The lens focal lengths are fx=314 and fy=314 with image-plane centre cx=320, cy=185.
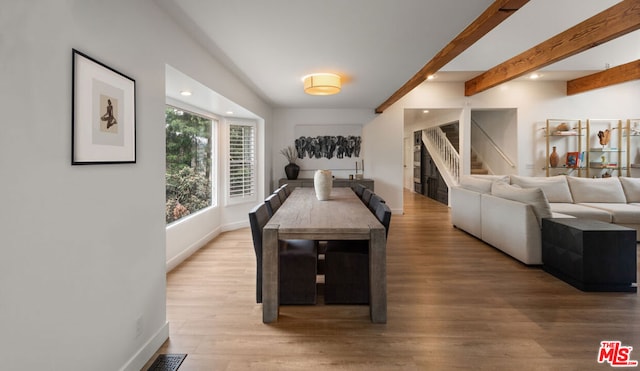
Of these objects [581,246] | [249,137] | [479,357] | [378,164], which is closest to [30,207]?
[479,357]

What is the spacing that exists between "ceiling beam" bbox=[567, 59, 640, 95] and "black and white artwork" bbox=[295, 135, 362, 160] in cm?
462

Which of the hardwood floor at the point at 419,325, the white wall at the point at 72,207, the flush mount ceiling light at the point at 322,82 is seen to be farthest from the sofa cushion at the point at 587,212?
the white wall at the point at 72,207

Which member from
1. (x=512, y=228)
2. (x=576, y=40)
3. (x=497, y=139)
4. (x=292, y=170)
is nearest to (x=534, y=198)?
(x=512, y=228)

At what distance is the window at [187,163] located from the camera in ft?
12.6

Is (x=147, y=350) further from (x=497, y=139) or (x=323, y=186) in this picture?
(x=497, y=139)

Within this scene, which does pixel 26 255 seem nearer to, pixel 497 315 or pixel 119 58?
pixel 119 58

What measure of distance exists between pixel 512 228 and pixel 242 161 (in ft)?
13.7

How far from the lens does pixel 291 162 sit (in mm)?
6645

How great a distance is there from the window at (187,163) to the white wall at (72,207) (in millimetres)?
1871

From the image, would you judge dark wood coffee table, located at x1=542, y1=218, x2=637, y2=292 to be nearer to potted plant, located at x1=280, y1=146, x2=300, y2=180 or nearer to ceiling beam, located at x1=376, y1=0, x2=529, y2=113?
ceiling beam, located at x1=376, y1=0, x2=529, y2=113

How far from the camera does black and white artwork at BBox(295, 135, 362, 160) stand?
6.77m

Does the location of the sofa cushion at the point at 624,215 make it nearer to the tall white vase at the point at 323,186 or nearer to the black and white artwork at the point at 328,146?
the tall white vase at the point at 323,186

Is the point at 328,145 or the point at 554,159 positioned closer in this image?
the point at 554,159

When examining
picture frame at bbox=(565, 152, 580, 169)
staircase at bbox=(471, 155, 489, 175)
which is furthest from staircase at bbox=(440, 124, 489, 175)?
picture frame at bbox=(565, 152, 580, 169)
